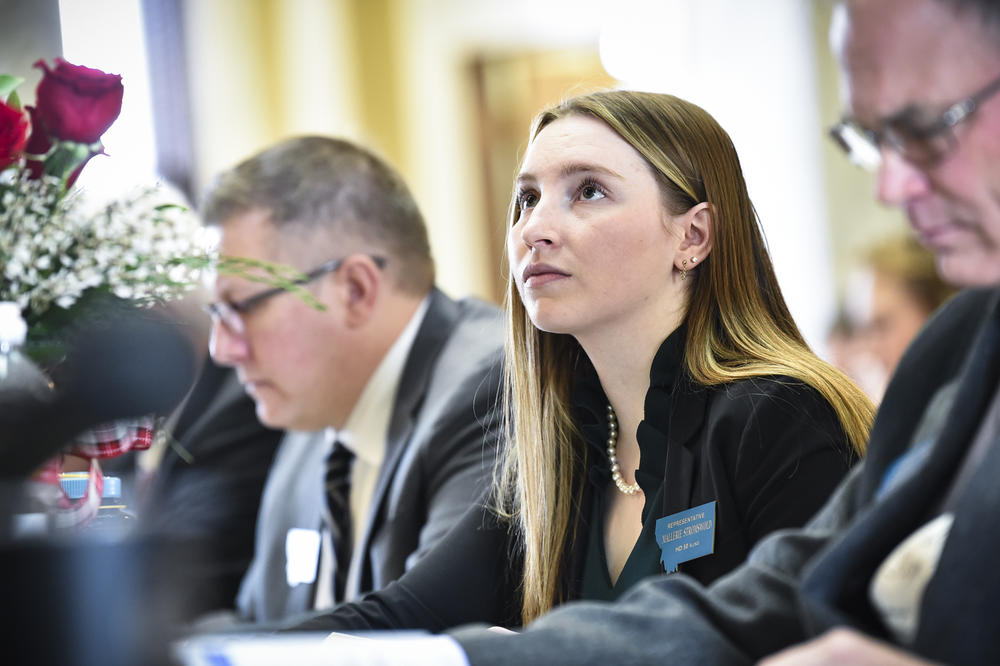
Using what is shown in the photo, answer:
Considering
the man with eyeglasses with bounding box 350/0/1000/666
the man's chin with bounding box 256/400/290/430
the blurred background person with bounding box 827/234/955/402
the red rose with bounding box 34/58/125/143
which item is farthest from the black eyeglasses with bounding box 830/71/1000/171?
the blurred background person with bounding box 827/234/955/402

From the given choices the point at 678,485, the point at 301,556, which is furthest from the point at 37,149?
the point at 301,556

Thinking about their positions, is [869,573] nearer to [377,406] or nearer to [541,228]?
[541,228]

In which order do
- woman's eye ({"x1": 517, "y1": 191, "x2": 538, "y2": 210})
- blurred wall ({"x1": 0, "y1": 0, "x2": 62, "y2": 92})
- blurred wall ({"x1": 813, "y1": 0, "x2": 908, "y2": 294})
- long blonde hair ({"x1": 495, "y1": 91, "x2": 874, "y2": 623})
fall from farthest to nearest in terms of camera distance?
blurred wall ({"x1": 813, "y1": 0, "x2": 908, "y2": 294}), blurred wall ({"x1": 0, "y1": 0, "x2": 62, "y2": 92}), woman's eye ({"x1": 517, "y1": 191, "x2": 538, "y2": 210}), long blonde hair ({"x1": 495, "y1": 91, "x2": 874, "y2": 623})

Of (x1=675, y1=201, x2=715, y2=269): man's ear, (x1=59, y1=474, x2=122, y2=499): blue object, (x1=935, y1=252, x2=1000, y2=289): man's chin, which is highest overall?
(x1=935, y1=252, x2=1000, y2=289): man's chin

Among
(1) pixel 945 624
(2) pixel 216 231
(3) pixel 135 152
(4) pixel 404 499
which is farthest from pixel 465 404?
(3) pixel 135 152

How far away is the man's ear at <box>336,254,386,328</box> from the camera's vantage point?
8.98ft

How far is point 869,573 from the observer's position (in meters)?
1.02

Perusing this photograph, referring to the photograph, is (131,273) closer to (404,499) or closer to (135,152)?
(404,499)

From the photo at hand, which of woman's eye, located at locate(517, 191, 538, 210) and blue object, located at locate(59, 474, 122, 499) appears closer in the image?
blue object, located at locate(59, 474, 122, 499)

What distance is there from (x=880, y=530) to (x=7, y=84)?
134 cm

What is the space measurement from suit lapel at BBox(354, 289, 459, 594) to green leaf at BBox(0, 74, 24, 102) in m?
1.15

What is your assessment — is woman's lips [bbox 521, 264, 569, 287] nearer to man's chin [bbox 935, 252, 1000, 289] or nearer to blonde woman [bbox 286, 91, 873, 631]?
blonde woman [bbox 286, 91, 873, 631]

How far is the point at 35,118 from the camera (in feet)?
5.25

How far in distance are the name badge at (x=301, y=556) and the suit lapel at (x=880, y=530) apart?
184cm
